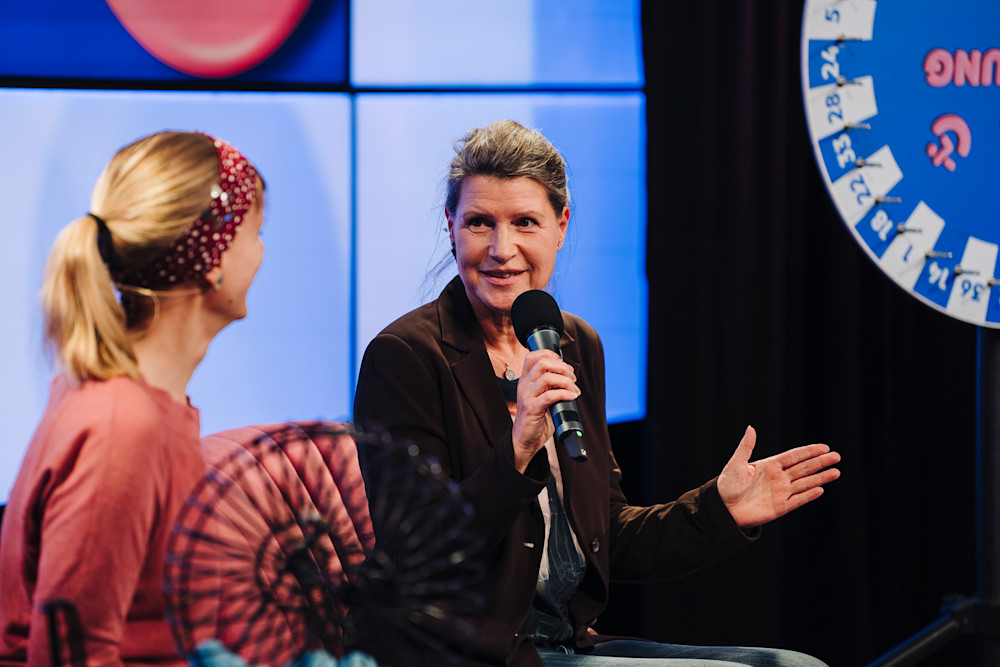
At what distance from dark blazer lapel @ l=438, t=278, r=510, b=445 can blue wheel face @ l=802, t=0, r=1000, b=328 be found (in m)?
0.79

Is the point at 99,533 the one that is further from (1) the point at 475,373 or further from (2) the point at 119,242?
(1) the point at 475,373

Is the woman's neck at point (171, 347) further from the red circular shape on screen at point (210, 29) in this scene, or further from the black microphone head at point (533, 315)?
the red circular shape on screen at point (210, 29)

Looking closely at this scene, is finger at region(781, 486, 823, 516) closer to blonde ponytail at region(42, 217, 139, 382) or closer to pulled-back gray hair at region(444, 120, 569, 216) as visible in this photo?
pulled-back gray hair at region(444, 120, 569, 216)

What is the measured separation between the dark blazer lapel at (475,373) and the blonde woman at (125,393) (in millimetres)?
487

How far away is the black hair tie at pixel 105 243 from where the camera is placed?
1.08 m

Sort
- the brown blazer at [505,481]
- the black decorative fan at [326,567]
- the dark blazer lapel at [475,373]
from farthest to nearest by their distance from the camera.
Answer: the dark blazer lapel at [475,373] < the brown blazer at [505,481] < the black decorative fan at [326,567]

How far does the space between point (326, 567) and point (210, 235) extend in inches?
16.5

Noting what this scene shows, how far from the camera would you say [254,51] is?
247cm

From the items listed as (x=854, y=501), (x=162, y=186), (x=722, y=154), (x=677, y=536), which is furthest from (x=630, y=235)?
(x=162, y=186)

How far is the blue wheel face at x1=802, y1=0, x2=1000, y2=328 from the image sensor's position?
6.24ft

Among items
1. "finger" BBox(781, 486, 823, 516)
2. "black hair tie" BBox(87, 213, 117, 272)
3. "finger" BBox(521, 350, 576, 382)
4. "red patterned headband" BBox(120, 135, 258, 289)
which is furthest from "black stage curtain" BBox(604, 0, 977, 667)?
"black hair tie" BBox(87, 213, 117, 272)

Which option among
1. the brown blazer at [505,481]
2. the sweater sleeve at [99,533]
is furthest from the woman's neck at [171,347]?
the brown blazer at [505,481]

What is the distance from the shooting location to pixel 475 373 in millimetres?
1620

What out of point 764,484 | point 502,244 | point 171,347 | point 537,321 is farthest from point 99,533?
point 764,484
